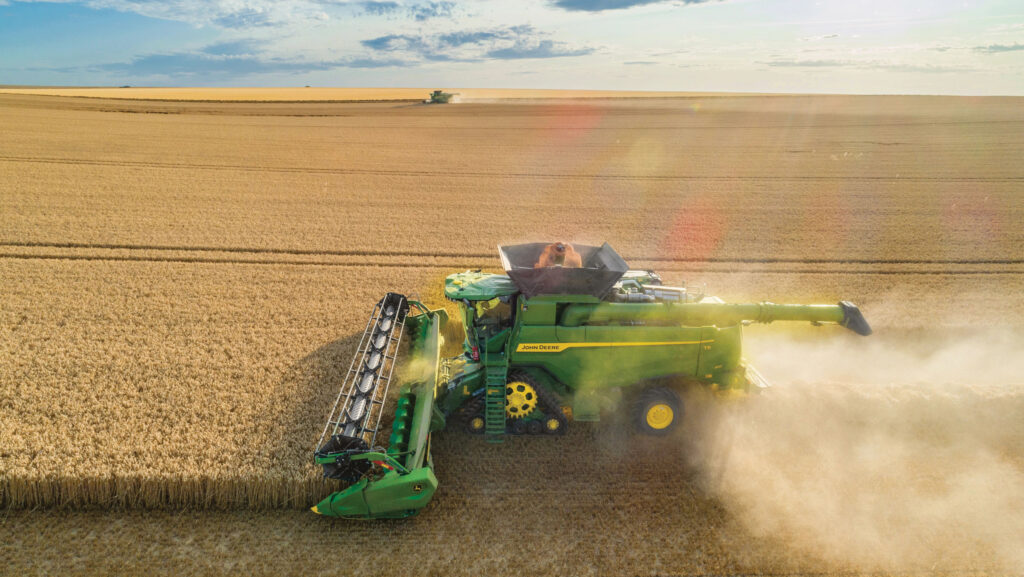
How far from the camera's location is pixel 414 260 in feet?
47.5

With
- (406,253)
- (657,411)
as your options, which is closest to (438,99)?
(406,253)

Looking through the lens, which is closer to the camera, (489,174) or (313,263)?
(313,263)

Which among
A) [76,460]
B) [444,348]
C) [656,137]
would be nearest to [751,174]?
[656,137]

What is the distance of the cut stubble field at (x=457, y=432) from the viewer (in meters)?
6.06

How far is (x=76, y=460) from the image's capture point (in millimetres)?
6656

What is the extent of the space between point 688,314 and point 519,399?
2494 millimetres

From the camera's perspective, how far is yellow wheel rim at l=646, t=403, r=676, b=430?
24.3 feet

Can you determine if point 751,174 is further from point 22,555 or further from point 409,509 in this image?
point 22,555

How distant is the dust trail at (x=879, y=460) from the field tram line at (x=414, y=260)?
4.88 metres

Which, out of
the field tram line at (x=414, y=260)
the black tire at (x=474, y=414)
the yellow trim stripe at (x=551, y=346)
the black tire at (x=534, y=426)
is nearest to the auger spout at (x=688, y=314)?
the yellow trim stripe at (x=551, y=346)

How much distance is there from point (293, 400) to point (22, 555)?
10.6ft

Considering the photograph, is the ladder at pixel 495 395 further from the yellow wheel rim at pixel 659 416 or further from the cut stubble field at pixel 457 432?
the yellow wheel rim at pixel 659 416

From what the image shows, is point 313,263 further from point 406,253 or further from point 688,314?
point 688,314

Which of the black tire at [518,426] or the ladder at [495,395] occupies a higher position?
the ladder at [495,395]
